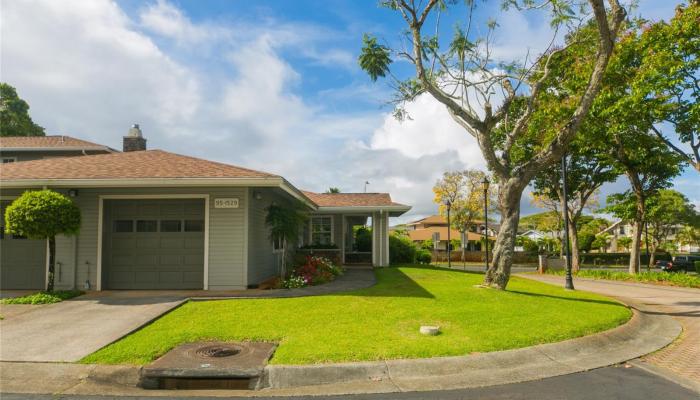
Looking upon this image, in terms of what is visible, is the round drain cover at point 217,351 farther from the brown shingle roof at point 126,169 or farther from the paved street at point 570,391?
the brown shingle roof at point 126,169

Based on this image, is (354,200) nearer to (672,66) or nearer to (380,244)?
(380,244)

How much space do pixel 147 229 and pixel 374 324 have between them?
7.58 m

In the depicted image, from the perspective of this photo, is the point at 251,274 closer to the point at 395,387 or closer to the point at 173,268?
the point at 173,268

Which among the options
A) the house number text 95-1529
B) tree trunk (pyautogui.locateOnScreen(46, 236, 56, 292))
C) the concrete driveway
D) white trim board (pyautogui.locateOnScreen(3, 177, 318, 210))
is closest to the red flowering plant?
the house number text 95-1529

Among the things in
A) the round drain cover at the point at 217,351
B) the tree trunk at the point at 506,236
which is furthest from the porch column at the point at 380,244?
the round drain cover at the point at 217,351

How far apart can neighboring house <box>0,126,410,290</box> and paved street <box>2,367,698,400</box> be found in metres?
6.66

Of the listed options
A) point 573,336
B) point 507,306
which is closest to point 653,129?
point 507,306

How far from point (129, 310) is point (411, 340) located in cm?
592

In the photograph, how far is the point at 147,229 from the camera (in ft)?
40.2

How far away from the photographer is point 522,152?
85.3 ft

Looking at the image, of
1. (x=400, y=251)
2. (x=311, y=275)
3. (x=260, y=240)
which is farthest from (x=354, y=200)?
(x=260, y=240)


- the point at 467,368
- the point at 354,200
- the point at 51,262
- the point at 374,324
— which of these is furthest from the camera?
the point at 354,200

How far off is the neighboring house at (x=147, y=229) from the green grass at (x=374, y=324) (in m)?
2.41

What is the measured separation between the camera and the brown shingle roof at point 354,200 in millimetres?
21391
